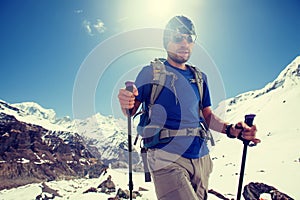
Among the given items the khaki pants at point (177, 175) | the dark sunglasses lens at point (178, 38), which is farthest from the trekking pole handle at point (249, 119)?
the dark sunglasses lens at point (178, 38)

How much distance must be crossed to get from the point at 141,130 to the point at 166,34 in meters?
1.85

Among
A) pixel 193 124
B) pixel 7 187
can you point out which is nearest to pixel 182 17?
pixel 193 124

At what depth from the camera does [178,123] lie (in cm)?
431

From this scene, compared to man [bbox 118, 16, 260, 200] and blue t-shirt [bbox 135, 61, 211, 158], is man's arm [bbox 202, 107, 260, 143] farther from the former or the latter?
blue t-shirt [bbox 135, 61, 211, 158]

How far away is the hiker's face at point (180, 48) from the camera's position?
4.83 meters

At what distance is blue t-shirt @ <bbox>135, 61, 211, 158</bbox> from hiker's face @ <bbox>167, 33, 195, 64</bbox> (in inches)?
12.6

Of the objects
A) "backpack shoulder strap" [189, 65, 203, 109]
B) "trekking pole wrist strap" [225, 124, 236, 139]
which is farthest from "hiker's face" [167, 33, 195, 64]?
"trekking pole wrist strap" [225, 124, 236, 139]

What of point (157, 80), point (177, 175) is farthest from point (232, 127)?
point (157, 80)

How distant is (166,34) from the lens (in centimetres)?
500

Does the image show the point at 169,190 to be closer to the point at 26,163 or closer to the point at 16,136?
the point at 26,163

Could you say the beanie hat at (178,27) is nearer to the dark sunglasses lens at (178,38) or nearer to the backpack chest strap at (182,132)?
the dark sunglasses lens at (178,38)

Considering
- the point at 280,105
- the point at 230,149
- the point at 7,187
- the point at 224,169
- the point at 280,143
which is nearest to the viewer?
the point at 224,169

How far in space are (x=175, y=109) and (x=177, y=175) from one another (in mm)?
1009

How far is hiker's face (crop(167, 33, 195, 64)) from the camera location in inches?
190
